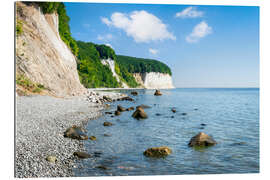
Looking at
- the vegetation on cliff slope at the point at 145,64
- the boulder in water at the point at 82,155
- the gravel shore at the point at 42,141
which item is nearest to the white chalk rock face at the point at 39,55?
the gravel shore at the point at 42,141

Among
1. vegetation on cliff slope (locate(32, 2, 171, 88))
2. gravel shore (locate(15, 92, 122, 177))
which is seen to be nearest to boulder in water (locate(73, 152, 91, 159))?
gravel shore (locate(15, 92, 122, 177))

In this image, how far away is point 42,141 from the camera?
7402mm

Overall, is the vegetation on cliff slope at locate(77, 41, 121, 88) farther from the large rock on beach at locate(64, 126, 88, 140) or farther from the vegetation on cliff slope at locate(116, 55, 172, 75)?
the large rock on beach at locate(64, 126, 88, 140)

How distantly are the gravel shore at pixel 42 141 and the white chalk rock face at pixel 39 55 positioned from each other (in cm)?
304

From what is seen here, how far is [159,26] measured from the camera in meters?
7.91

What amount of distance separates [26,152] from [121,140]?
3633 mm

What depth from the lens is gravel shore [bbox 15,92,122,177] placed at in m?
5.54

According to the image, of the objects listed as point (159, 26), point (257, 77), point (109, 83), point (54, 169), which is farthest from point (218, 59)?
point (109, 83)

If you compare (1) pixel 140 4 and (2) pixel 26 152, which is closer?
(2) pixel 26 152

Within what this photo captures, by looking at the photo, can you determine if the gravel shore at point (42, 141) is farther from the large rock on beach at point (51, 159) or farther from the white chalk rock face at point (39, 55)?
the white chalk rock face at point (39, 55)

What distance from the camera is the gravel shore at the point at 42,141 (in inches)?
218

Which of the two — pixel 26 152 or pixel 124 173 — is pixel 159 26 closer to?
pixel 124 173

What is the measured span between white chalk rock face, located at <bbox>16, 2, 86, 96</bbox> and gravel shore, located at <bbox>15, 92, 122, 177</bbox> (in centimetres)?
304
